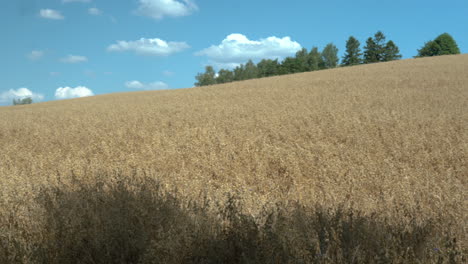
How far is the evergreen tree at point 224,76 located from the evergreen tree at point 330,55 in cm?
2392

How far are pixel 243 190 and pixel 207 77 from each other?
85595 millimetres

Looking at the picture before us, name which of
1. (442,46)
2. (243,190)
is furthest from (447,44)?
(243,190)

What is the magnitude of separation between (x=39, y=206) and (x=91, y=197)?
629 millimetres

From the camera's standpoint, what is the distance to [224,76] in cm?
8994

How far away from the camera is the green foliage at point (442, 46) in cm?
7456

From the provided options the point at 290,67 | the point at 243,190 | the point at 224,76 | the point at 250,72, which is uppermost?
the point at 250,72

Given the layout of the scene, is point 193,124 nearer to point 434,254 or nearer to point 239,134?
point 239,134

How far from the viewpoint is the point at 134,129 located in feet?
32.2

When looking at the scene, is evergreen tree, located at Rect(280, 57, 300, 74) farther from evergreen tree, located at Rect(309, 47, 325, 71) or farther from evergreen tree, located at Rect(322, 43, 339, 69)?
evergreen tree, located at Rect(322, 43, 339, 69)

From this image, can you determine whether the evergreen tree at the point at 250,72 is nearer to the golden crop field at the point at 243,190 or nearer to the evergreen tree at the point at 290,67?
the evergreen tree at the point at 290,67

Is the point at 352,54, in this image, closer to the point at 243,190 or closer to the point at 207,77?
the point at 207,77

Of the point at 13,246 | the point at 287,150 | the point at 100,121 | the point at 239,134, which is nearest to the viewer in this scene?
the point at 13,246

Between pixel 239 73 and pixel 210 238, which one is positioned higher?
pixel 239 73

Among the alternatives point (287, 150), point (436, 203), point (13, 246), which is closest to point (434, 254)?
point (436, 203)
